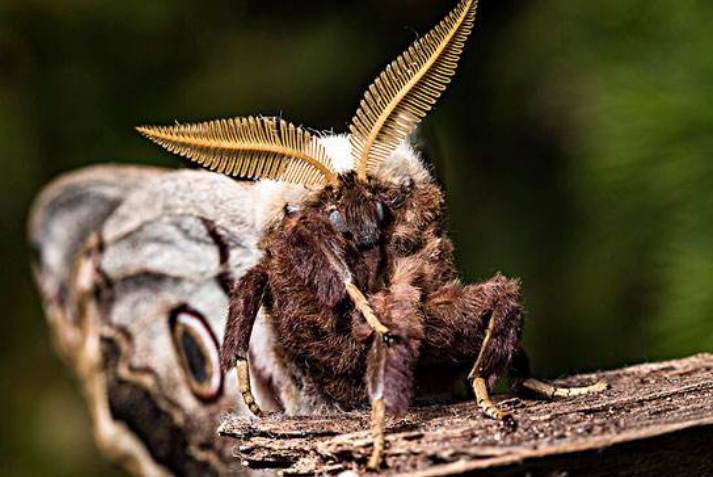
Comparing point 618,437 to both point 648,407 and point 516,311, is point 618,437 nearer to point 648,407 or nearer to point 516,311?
point 648,407

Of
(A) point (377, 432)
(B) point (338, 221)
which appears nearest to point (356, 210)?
(B) point (338, 221)

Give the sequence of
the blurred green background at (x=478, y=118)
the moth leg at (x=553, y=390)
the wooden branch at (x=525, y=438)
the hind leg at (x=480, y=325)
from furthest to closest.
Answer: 1. the blurred green background at (x=478, y=118)
2. the moth leg at (x=553, y=390)
3. the hind leg at (x=480, y=325)
4. the wooden branch at (x=525, y=438)

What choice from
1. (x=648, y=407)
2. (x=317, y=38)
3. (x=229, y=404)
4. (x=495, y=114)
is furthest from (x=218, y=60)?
(x=648, y=407)

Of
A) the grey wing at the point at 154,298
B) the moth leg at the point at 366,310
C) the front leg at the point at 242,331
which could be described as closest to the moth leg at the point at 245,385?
the front leg at the point at 242,331

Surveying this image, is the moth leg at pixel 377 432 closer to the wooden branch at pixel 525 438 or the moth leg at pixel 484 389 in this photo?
the wooden branch at pixel 525 438

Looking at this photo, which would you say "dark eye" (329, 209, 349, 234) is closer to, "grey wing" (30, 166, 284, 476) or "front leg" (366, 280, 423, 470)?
"front leg" (366, 280, 423, 470)

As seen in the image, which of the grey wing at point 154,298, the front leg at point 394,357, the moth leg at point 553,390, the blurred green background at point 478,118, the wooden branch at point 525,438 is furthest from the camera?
the blurred green background at point 478,118
